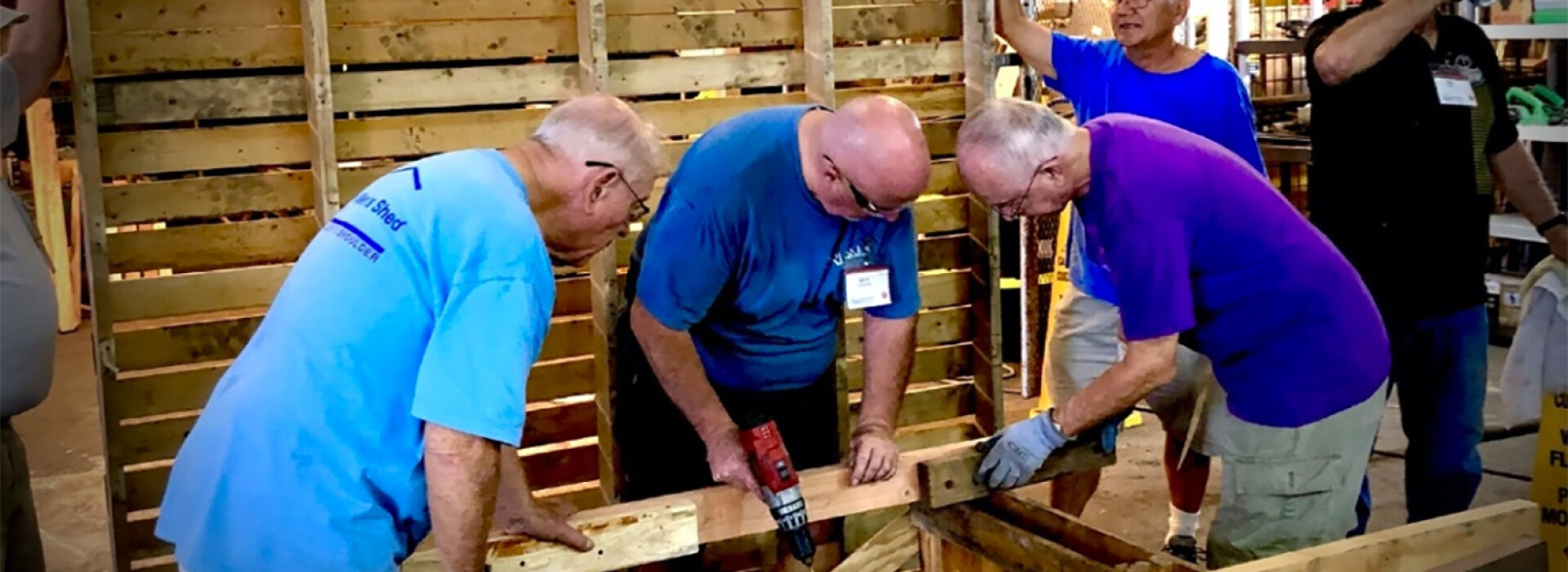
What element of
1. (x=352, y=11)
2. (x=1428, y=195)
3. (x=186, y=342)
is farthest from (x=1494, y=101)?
(x=186, y=342)

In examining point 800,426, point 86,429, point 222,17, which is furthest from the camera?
point 86,429

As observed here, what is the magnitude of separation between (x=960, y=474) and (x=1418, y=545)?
795 millimetres

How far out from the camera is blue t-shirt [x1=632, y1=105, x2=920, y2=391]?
2510 millimetres

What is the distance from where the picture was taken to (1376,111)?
10.3 feet

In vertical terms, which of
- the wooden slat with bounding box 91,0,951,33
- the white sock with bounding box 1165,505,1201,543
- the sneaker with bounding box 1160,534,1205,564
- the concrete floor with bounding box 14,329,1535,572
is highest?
the wooden slat with bounding box 91,0,951,33

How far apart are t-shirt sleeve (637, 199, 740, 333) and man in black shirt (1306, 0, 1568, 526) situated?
5.18ft

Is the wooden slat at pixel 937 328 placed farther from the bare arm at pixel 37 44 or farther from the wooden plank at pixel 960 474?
the bare arm at pixel 37 44

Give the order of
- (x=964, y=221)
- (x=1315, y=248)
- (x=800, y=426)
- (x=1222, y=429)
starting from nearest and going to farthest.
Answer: (x=1315, y=248), (x=1222, y=429), (x=800, y=426), (x=964, y=221)

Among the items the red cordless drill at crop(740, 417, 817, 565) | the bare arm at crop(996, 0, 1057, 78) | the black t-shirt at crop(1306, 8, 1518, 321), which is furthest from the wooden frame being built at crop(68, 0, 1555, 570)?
the black t-shirt at crop(1306, 8, 1518, 321)

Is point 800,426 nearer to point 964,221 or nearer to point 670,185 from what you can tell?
point 670,185

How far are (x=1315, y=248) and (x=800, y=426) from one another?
3.75 feet

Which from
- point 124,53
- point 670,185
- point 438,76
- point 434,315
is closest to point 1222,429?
point 670,185

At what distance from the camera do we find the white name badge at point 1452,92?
3.11 meters

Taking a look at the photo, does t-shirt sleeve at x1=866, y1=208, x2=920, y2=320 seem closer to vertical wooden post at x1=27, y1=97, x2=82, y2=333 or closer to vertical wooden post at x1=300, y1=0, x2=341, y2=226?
vertical wooden post at x1=300, y1=0, x2=341, y2=226
